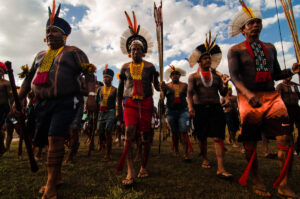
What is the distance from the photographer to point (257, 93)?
2732 millimetres

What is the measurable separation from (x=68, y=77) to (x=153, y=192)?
215cm

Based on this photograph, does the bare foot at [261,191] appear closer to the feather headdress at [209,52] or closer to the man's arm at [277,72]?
the man's arm at [277,72]

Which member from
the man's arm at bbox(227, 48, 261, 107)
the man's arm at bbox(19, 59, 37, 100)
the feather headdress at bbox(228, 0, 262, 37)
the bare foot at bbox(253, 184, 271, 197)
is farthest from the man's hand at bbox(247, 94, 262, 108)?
the man's arm at bbox(19, 59, 37, 100)

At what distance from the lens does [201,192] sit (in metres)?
2.71

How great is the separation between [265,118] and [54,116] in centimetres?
305

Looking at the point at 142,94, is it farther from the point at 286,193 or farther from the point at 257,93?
the point at 286,193

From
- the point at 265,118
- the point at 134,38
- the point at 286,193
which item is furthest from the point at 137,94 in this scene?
the point at 286,193

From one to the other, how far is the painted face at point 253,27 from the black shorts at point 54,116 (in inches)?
116

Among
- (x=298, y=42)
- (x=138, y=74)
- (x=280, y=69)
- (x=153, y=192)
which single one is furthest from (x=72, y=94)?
(x=298, y=42)

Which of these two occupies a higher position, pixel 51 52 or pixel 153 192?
pixel 51 52

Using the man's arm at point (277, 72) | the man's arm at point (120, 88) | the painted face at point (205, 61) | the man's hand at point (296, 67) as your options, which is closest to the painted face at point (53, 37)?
the man's arm at point (120, 88)

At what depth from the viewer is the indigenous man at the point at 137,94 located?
3.46 m

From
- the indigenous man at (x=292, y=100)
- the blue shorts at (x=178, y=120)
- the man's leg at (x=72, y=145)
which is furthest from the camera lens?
the indigenous man at (x=292, y=100)

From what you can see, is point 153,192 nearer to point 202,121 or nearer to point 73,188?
point 73,188
